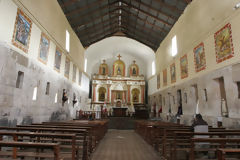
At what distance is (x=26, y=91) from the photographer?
23.9 ft

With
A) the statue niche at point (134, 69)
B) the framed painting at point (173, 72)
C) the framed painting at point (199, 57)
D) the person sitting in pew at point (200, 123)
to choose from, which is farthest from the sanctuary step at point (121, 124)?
the person sitting in pew at point (200, 123)

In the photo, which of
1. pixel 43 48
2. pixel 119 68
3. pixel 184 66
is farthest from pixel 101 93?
pixel 43 48

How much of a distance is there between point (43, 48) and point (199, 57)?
9.13 m

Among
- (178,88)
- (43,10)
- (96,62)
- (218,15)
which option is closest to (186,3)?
(218,15)

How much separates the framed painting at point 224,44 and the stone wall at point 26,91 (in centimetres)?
905

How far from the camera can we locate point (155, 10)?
43.0 ft

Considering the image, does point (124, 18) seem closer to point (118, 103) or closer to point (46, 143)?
point (118, 103)


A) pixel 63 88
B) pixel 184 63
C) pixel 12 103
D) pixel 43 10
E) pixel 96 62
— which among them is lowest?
pixel 12 103

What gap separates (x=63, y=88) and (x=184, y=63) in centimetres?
917

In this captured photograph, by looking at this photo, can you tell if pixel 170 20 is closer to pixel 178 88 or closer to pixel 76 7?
pixel 178 88

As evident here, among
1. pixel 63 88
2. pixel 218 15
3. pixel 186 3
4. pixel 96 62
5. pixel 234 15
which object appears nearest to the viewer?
pixel 234 15

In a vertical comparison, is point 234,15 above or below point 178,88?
above

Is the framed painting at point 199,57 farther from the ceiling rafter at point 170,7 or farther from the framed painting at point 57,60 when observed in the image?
the framed painting at point 57,60

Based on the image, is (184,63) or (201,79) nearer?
(201,79)
